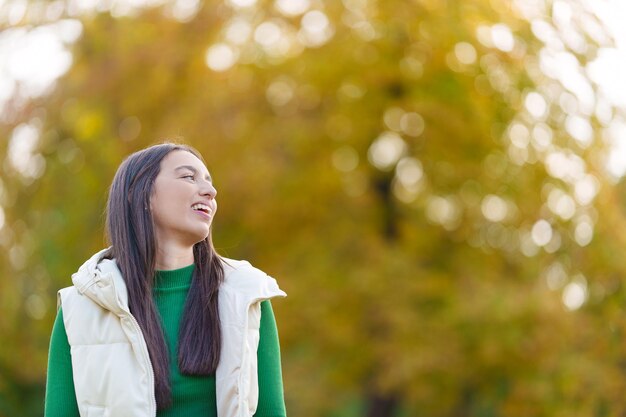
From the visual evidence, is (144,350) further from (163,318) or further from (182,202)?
(182,202)

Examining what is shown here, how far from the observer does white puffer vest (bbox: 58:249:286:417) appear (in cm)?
256

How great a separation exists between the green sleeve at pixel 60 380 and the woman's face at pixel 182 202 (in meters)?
0.35

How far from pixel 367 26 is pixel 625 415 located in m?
6.01

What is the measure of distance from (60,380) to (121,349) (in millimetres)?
188

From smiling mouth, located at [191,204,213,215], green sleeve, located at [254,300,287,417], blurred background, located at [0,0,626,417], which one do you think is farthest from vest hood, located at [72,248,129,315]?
blurred background, located at [0,0,626,417]

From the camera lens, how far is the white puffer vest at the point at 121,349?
2.56 meters

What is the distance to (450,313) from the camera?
11.7m

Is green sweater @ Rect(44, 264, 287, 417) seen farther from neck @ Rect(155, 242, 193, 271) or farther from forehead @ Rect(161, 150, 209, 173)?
forehead @ Rect(161, 150, 209, 173)

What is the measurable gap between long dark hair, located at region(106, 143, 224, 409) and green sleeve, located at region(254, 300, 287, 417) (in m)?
0.13

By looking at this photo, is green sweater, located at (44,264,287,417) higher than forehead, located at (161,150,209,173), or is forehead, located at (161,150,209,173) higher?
forehead, located at (161,150,209,173)

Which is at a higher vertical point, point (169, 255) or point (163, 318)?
point (169, 255)

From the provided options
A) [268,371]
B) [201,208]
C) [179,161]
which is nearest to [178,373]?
[268,371]

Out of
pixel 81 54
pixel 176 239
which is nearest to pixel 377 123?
pixel 81 54

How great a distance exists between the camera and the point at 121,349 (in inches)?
103
